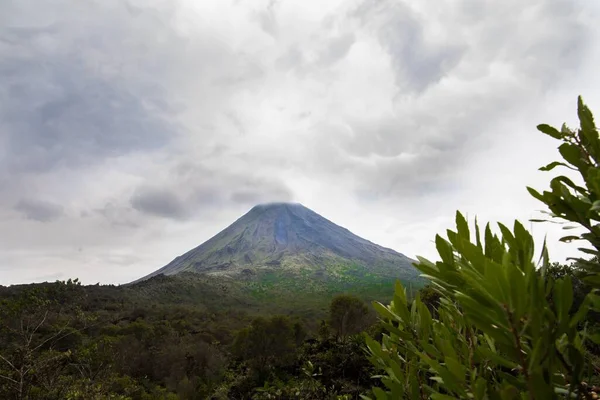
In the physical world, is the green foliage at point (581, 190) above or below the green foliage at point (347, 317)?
above

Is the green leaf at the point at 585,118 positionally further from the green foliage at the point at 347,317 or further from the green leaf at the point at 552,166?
the green foliage at the point at 347,317

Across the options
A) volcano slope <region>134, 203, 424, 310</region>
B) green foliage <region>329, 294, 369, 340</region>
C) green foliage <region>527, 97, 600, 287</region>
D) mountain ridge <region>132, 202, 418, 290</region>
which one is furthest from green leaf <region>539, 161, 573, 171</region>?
mountain ridge <region>132, 202, 418, 290</region>

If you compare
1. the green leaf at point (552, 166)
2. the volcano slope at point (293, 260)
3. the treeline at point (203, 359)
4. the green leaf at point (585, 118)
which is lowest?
the treeline at point (203, 359)

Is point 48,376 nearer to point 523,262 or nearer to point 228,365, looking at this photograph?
point 523,262

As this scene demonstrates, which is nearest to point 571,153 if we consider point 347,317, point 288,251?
point 347,317

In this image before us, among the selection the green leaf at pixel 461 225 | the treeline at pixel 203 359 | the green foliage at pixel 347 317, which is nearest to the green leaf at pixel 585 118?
the green leaf at pixel 461 225

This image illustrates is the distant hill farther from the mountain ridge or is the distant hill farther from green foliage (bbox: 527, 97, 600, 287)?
green foliage (bbox: 527, 97, 600, 287)

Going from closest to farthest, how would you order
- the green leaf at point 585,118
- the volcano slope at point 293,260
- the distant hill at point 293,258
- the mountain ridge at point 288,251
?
1. the green leaf at point 585,118
2. the volcano slope at point 293,260
3. the distant hill at point 293,258
4. the mountain ridge at point 288,251
